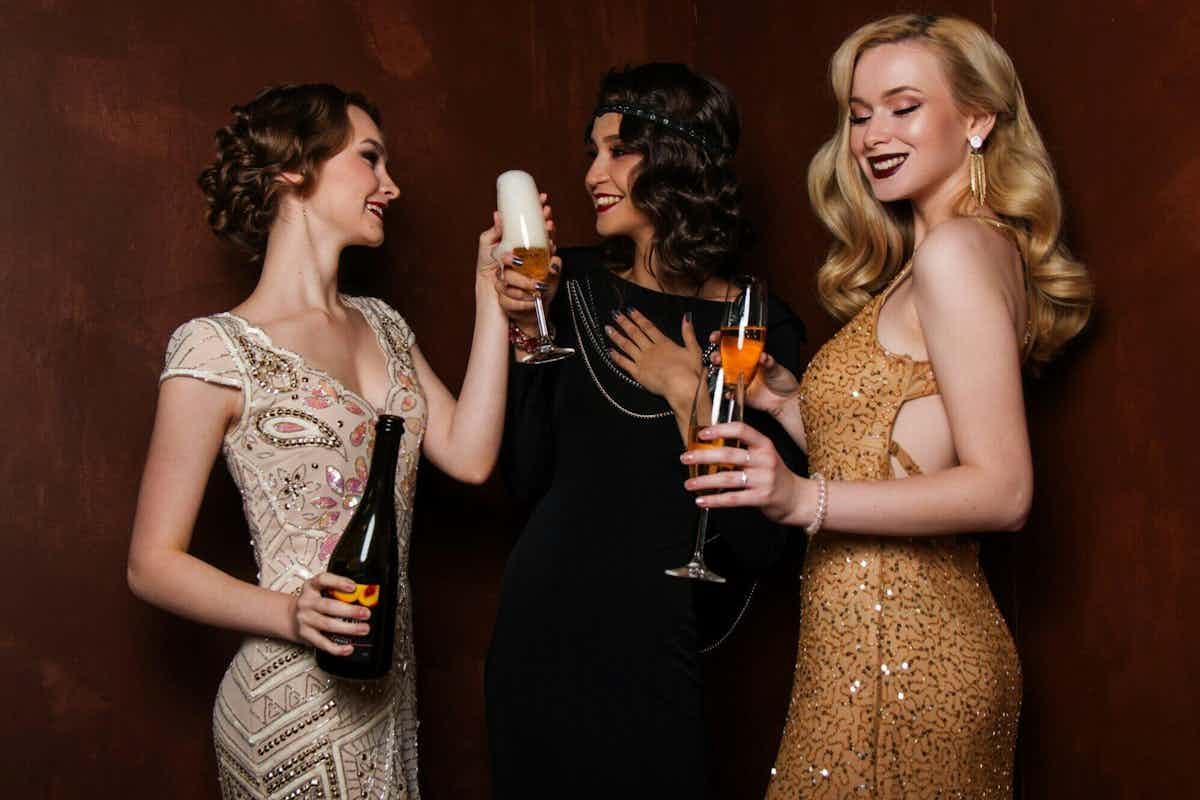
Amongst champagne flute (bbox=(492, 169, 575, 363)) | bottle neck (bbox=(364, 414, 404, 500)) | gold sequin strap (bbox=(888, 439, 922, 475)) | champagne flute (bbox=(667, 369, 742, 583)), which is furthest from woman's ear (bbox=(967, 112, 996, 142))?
bottle neck (bbox=(364, 414, 404, 500))

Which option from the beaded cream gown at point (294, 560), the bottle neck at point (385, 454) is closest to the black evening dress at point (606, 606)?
the beaded cream gown at point (294, 560)

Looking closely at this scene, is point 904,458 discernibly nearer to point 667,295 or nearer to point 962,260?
point 962,260

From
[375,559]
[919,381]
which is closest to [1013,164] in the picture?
[919,381]

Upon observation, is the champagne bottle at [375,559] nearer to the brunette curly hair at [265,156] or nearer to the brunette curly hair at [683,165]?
the brunette curly hair at [265,156]

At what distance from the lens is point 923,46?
191cm

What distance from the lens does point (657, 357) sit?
2334 mm

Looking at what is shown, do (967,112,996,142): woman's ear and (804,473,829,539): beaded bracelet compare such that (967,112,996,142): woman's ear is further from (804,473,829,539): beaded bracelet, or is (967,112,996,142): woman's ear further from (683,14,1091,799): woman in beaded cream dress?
(804,473,829,539): beaded bracelet

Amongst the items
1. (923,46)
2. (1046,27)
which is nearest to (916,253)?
(923,46)

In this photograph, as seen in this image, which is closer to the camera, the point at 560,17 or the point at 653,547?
the point at 653,547

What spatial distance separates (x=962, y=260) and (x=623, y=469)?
33.4 inches

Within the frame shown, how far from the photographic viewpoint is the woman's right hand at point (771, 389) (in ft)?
7.21

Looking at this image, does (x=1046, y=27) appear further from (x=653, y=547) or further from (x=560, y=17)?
(x=560, y=17)

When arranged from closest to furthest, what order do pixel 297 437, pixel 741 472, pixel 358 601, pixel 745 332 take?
pixel 741 472, pixel 745 332, pixel 358 601, pixel 297 437

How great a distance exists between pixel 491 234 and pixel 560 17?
1253 mm
